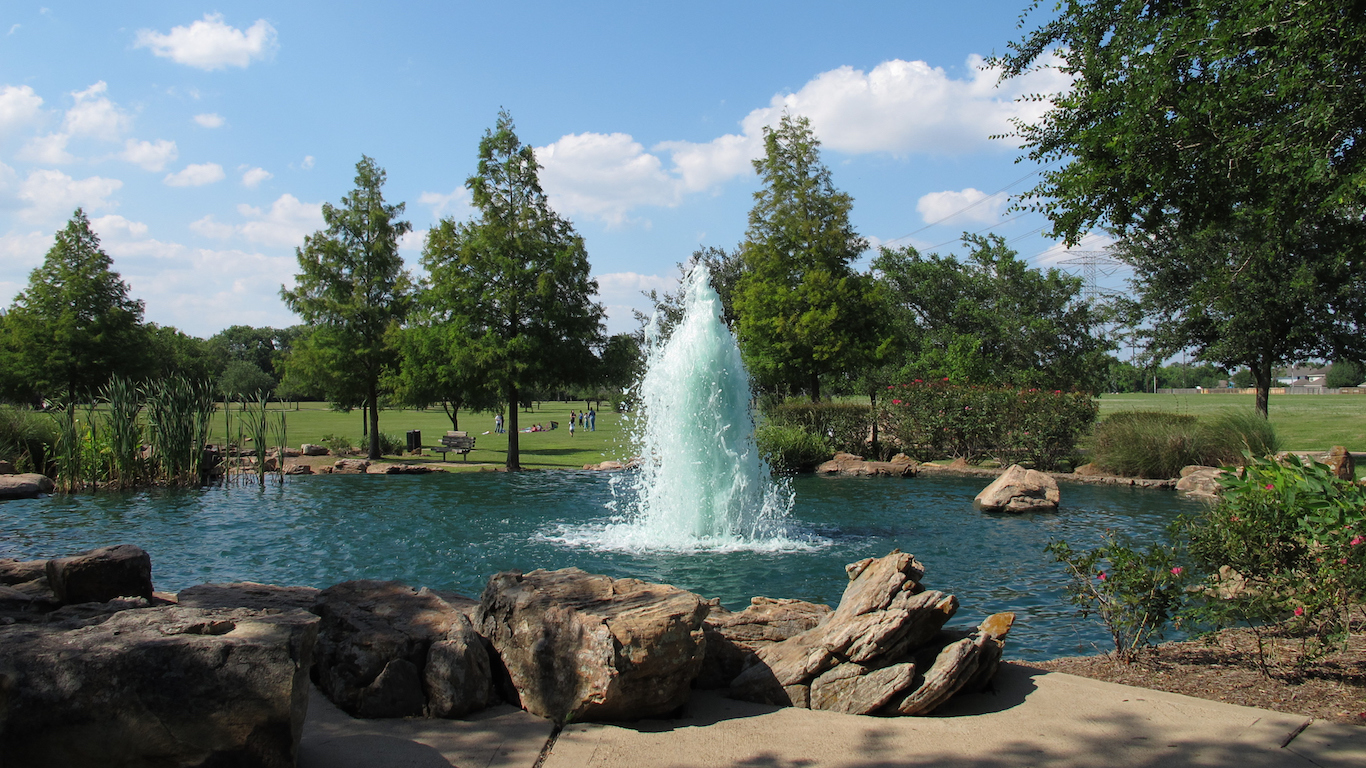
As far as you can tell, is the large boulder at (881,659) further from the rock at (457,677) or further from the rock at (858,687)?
the rock at (457,677)

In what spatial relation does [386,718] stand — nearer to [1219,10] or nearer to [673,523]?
[673,523]

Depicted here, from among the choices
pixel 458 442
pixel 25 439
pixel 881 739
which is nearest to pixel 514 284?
pixel 458 442

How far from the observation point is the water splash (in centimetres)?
1288

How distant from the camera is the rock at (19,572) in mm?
6648

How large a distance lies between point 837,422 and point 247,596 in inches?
820

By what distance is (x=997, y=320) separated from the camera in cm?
3950

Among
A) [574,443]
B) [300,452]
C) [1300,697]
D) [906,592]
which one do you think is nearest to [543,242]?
[300,452]

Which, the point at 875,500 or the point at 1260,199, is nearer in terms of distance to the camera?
the point at 1260,199

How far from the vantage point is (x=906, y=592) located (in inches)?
218

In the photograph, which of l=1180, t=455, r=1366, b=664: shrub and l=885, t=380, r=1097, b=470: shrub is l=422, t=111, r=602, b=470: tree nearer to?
l=885, t=380, r=1097, b=470: shrub

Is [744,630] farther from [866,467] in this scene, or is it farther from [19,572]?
[866,467]

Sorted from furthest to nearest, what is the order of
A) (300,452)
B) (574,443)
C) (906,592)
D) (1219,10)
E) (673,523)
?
1. (574,443)
2. (300,452)
3. (673,523)
4. (1219,10)
5. (906,592)

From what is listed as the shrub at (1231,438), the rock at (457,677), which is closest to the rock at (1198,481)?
the shrub at (1231,438)

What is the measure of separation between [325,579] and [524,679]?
6148mm
